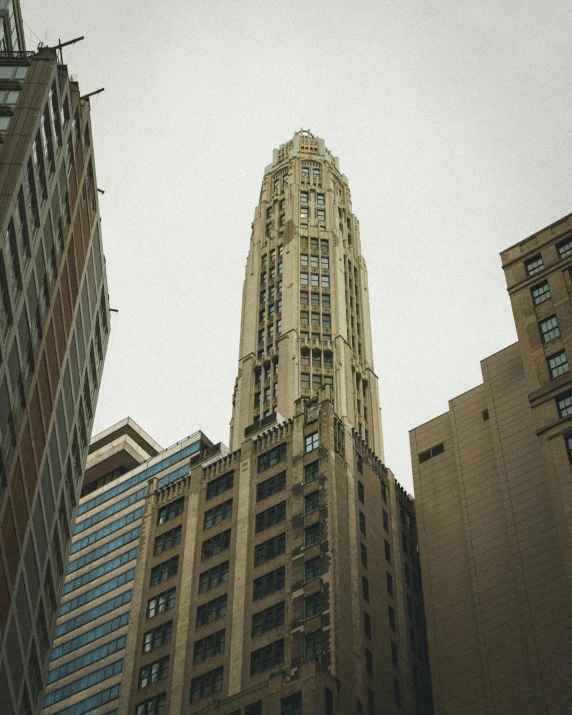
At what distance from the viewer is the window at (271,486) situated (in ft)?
330

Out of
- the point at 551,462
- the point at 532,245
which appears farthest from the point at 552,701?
the point at 532,245

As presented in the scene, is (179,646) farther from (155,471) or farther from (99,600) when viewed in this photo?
(155,471)

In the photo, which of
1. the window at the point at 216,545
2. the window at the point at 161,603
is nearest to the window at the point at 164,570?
the window at the point at 161,603

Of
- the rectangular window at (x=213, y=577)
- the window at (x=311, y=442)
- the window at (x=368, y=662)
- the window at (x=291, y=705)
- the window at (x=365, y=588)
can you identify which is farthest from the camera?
the window at (x=311, y=442)

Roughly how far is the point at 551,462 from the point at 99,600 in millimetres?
57180

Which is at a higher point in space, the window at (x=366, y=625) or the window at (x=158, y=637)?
the window at (x=158, y=637)

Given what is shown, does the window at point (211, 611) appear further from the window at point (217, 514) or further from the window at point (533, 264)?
the window at point (533, 264)

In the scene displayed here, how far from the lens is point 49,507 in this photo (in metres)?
69.0

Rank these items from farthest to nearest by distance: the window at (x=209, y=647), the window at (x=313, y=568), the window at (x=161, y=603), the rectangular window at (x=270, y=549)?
the window at (x=161, y=603) < the rectangular window at (x=270, y=549) < the window at (x=209, y=647) < the window at (x=313, y=568)

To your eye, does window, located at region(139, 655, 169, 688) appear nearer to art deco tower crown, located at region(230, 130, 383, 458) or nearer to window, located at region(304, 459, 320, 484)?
window, located at region(304, 459, 320, 484)

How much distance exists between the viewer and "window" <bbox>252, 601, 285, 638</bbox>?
8850 cm

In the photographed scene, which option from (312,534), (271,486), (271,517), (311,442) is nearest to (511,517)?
(312,534)

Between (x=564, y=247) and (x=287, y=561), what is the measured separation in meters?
39.7

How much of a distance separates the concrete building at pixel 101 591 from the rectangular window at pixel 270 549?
16.9 metres
